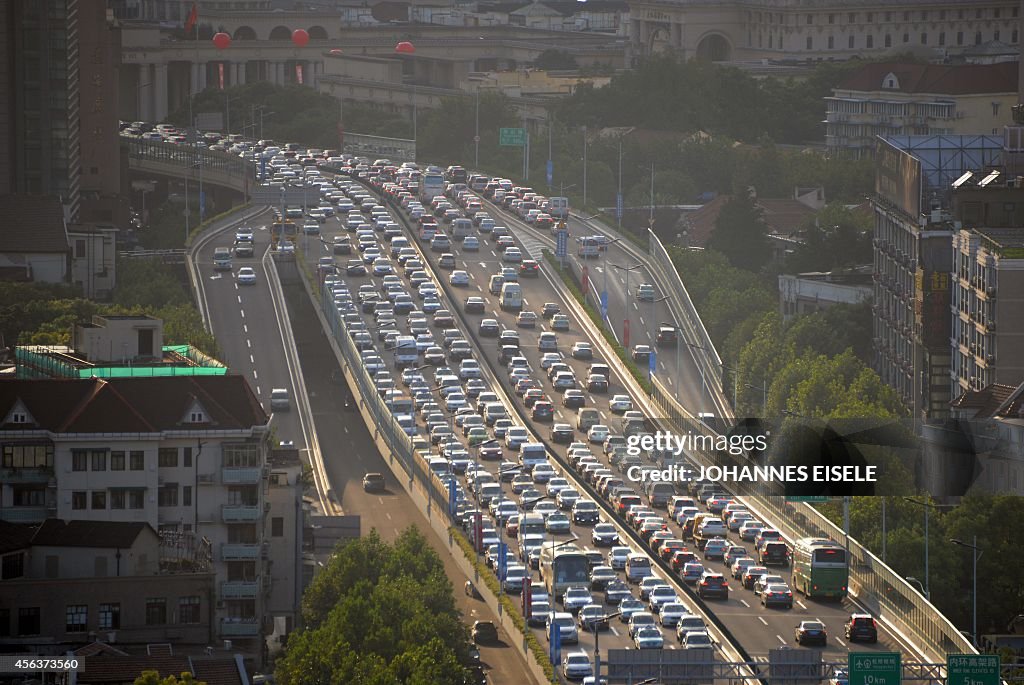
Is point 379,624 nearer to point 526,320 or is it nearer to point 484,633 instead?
point 484,633

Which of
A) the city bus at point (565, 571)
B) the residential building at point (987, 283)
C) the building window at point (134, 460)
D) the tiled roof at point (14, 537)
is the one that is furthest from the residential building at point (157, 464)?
the residential building at point (987, 283)

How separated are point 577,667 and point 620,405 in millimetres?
47927

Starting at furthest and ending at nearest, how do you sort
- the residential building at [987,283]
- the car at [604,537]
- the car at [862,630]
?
the residential building at [987,283]
the car at [604,537]
the car at [862,630]

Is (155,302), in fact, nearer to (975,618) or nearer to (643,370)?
(643,370)

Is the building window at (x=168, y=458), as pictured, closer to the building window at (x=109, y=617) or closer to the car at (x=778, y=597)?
the building window at (x=109, y=617)

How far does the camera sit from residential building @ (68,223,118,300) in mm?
152750

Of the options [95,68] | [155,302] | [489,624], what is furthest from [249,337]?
[489,624]

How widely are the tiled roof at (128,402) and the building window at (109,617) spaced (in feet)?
34.1

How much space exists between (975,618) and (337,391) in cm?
5892

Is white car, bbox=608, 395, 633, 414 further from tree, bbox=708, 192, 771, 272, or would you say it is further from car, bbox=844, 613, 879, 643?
car, bbox=844, 613, 879, 643

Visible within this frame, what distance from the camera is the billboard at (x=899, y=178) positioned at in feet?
434

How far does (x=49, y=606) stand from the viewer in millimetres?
77438

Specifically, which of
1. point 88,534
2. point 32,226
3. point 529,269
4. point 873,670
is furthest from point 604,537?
point 529,269

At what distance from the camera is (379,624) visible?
3408 inches
